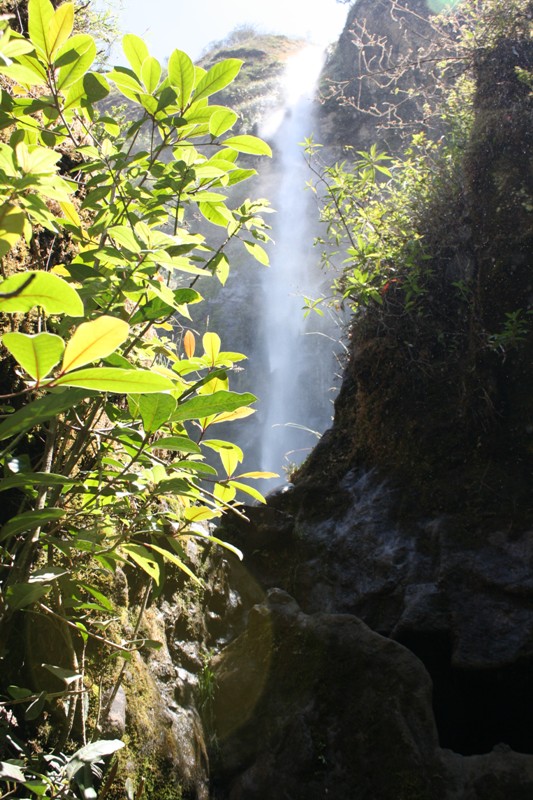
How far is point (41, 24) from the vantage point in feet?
4.30

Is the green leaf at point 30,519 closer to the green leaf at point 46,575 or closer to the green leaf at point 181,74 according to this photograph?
the green leaf at point 46,575

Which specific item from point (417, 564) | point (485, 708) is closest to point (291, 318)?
point (417, 564)

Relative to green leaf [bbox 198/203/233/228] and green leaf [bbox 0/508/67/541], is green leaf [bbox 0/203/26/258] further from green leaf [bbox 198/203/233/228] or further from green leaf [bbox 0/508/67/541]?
green leaf [bbox 198/203/233/228]

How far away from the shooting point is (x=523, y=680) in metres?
2.74

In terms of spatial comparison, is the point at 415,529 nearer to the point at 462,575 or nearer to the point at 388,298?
the point at 462,575

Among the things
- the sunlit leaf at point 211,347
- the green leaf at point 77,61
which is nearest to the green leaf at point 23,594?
the sunlit leaf at point 211,347

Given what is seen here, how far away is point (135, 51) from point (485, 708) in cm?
310

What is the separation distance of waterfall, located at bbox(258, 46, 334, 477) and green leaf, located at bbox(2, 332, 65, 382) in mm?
18451

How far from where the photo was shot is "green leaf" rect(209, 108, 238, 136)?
146cm

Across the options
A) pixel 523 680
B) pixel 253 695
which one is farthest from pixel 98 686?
pixel 523 680

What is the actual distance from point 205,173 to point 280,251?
75.6ft

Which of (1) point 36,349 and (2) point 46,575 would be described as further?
(2) point 46,575

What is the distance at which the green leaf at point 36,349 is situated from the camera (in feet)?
2.66

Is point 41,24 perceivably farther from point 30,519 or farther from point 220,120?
point 30,519
